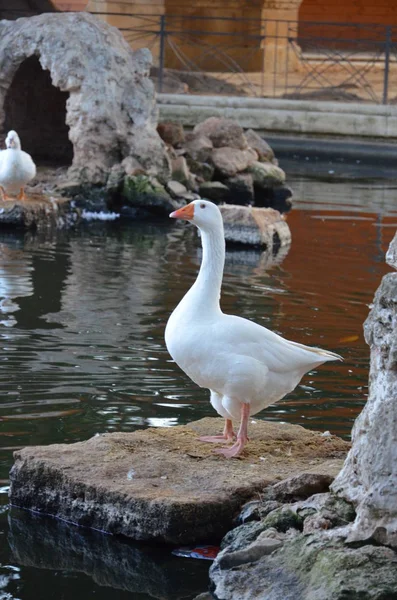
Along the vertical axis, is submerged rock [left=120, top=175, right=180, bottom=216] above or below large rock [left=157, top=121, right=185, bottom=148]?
below

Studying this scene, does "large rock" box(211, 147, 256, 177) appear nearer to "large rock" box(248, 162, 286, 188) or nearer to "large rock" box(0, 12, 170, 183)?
"large rock" box(248, 162, 286, 188)

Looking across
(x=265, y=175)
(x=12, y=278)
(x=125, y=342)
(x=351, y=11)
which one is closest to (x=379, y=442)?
(x=125, y=342)

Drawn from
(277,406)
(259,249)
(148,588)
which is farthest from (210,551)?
(259,249)

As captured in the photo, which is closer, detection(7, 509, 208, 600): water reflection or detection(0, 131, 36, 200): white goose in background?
detection(7, 509, 208, 600): water reflection

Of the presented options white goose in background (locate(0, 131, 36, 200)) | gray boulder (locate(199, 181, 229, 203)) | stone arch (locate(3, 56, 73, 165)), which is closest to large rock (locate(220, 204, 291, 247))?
white goose in background (locate(0, 131, 36, 200))

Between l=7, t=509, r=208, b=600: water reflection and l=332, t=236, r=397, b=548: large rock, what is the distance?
0.79 metres

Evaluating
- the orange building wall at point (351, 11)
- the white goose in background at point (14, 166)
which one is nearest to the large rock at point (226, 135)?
the white goose in background at point (14, 166)

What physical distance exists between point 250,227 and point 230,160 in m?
Answer: 4.21

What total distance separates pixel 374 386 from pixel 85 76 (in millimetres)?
11683

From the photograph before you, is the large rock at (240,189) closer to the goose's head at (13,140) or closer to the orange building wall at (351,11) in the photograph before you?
the goose's head at (13,140)

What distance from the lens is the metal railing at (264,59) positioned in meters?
25.0

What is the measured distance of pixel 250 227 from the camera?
44.4ft

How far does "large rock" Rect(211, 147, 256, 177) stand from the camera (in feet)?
57.3

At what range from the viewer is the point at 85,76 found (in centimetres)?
1538
